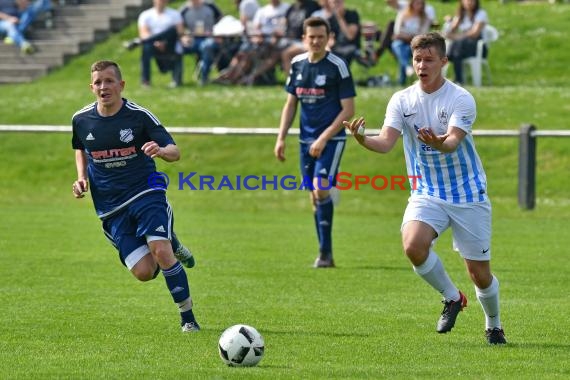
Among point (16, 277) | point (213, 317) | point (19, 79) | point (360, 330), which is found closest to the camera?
point (360, 330)

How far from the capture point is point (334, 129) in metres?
13.3

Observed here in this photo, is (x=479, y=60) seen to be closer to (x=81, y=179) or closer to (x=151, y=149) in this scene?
(x=81, y=179)

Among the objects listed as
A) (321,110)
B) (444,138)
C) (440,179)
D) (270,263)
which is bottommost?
(270,263)

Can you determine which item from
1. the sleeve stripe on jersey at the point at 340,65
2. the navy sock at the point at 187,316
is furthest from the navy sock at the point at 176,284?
the sleeve stripe on jersey at the point at 340,65

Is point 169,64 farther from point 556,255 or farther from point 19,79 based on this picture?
point 556,255

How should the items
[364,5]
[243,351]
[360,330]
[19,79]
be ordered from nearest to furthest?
[243,351] → [360,330] → [19,79] → [364,5]

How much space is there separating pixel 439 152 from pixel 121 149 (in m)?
2.39

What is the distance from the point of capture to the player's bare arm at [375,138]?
8.45 metres

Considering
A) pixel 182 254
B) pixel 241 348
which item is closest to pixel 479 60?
pixel 182 254

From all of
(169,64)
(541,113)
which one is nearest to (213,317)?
(541,113)

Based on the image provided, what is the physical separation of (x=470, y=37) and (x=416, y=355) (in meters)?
16.8

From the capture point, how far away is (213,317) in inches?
402

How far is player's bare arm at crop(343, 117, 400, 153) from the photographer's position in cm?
845

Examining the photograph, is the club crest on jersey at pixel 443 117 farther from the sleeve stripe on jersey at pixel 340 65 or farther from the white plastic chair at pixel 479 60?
the white plastic chair at pixel 479 60
